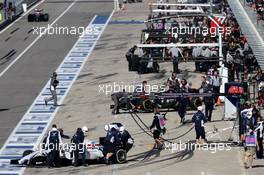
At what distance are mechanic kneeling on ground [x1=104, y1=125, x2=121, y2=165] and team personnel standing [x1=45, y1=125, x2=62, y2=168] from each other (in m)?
1.39

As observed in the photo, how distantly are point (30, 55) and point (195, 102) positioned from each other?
18532 millimetres

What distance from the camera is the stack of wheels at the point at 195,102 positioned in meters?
34.1

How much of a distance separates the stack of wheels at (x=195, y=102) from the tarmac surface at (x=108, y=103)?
0.32 meters

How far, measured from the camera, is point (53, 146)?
27344 millimetres

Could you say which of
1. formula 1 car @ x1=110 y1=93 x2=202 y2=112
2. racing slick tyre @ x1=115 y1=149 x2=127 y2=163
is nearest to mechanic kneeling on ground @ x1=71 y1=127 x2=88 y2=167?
racing slick tyre @ x1=115 y1=149 x2=127 y2=163

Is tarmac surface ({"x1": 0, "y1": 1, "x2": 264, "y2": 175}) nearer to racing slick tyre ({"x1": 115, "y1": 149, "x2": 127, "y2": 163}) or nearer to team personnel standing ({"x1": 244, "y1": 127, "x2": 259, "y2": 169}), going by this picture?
racing slick tyre ({"x1": 115, "y1": 149, "x2": 127, "y2": 163})

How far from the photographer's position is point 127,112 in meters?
34.8

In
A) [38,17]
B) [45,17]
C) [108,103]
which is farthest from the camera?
[38,17]

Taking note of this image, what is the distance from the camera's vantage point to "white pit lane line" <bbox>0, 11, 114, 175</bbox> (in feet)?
101

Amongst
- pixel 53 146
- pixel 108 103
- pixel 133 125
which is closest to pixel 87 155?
pixel 53 146

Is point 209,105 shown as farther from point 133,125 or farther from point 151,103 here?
point 151,103

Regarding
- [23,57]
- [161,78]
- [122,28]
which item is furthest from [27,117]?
[122,28]

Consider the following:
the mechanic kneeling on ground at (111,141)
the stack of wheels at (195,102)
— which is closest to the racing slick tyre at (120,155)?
the mechanic kneeling on ground at (111,141)

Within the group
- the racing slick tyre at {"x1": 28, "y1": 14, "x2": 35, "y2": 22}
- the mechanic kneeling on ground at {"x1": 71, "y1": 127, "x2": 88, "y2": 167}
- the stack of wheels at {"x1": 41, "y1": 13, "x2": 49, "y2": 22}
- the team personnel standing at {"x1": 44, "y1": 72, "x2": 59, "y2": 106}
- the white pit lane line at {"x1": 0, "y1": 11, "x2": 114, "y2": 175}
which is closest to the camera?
the mechanic kneeling on ground at {"x1": 71, "y1": 127, "x2": 88, "y2": 167}
